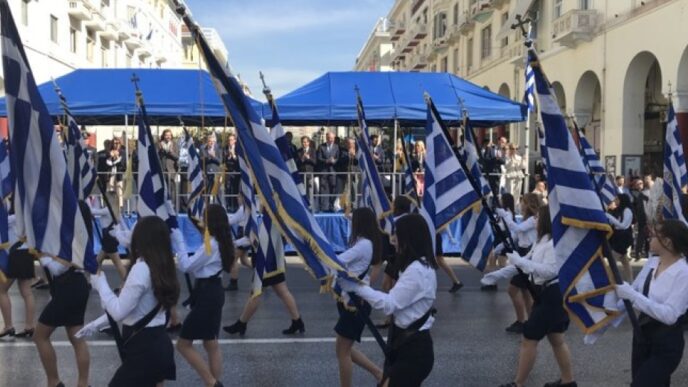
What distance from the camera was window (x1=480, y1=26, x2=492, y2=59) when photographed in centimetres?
3725

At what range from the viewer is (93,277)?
15.1 ft

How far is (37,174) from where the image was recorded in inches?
202

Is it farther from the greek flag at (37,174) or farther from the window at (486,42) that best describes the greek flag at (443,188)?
the window at (486,42)

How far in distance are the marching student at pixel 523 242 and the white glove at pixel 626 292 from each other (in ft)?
10.1

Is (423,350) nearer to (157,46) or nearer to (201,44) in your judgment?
(201,44)

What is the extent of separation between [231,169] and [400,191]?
3619 mm

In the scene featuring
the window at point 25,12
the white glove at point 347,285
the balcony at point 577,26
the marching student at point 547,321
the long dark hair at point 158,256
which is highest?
the window at point 25,12

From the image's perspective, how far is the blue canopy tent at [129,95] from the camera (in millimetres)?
15477

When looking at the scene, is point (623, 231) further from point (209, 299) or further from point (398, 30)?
point (398, 30)

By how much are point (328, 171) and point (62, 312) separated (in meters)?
11.0

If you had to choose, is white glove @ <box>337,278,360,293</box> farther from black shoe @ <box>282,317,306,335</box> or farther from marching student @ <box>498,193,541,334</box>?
black shoe @ <box>282,317,306,335</box>

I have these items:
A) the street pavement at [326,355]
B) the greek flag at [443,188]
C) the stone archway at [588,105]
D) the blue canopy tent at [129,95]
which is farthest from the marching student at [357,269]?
the stone archway at [588,105]

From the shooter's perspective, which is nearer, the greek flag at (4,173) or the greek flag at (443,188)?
the greek flag at (443,188)

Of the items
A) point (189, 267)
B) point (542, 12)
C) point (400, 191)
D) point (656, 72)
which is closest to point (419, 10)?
point (542, 12)
